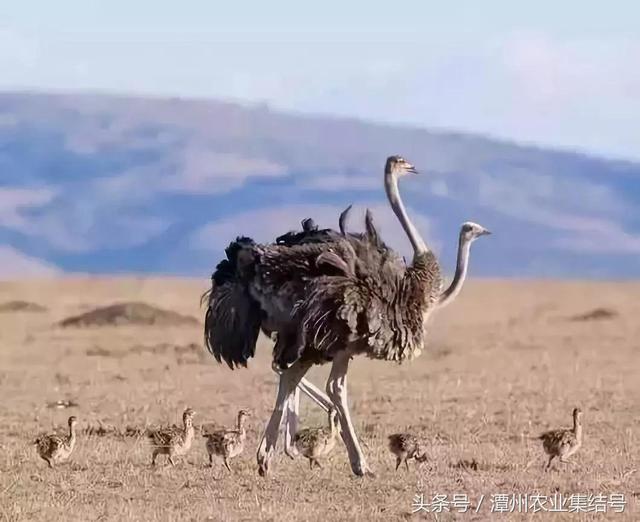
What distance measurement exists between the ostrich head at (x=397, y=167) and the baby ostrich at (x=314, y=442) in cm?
170

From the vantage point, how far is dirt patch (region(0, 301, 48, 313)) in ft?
121

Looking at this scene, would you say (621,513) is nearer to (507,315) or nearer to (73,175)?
(507,315)

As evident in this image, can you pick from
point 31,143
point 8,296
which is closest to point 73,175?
point 31,143

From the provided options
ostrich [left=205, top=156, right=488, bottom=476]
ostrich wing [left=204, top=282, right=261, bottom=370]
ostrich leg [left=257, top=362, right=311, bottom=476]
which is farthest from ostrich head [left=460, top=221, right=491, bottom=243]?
ostrich wing [left=204, top=282, right=261, bottom=370]

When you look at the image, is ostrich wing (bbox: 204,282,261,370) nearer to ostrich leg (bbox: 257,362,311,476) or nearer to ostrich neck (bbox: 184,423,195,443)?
ostrich leg (bbox: 257,362,311,476)

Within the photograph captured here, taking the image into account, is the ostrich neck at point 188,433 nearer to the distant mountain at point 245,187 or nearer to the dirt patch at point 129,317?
the dirt patch at point 129,317

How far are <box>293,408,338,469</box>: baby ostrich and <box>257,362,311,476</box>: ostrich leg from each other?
324 millimetres

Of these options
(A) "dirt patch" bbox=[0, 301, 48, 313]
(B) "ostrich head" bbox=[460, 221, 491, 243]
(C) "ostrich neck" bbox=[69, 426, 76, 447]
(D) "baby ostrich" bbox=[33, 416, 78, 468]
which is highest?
(A) "dirt patch" bbox=[0, 301, 48, 313]

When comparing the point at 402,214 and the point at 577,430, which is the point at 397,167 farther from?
the point at 577,430

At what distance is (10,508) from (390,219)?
269 feet

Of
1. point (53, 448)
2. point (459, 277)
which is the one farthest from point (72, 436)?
point (459, 277)

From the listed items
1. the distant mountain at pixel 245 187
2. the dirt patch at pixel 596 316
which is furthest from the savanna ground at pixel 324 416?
the distant mountain at pixel 245 187

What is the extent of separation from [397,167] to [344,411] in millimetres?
1981

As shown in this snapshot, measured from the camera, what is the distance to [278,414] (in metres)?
12.5
